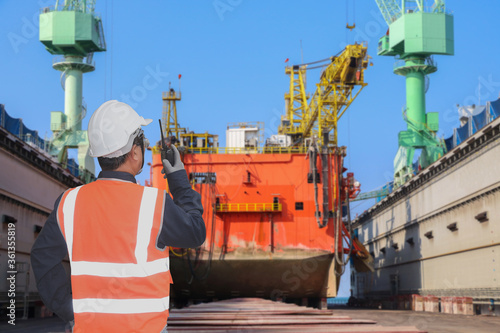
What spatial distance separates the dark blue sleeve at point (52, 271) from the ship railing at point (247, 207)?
81.8 ft

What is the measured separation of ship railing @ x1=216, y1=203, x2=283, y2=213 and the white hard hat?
81.7 feet

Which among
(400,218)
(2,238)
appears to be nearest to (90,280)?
(2,238)

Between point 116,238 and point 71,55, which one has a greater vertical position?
point 71,55

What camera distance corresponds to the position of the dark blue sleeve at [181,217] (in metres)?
2.88

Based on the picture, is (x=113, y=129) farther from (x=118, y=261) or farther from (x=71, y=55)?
(x=71, y=55)

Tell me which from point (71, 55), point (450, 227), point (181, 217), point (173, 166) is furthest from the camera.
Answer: point (71, 55)

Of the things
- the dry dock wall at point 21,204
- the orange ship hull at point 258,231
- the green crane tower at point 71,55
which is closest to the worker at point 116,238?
the dry dock wall at point 21,204

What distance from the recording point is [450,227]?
1254 inches

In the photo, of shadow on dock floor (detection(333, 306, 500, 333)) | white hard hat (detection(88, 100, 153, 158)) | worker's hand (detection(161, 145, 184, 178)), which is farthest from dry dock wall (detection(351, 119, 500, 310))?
white hard hat (detection(88, 100, 153, 158))

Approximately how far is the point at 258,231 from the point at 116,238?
996 inches

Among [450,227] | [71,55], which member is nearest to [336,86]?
[450,227]

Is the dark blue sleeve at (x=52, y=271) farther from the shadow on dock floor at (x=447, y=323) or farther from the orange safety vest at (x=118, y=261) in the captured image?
the shadow on dock floor at (x=447, y=323)

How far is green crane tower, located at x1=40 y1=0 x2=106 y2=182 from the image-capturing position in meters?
49.4

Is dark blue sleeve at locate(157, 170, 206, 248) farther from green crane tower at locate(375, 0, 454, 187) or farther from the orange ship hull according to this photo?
green crane tower at locate(375, 0, 454, 187)
